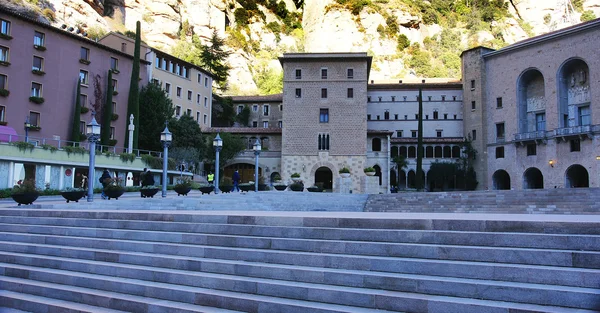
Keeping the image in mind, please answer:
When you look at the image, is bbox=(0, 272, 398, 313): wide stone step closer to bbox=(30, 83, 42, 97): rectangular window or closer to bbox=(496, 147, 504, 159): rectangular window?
bbox=(30, 83, 42, 97): rectangular window

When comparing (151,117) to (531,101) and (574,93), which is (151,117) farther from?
(574,93)

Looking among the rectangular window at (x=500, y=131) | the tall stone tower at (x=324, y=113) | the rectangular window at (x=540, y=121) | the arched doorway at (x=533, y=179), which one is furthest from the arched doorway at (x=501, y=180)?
the tall stone tower at (x=324, y=113)

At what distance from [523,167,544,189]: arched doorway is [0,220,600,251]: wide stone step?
4204 cm

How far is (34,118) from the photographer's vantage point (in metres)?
32.4

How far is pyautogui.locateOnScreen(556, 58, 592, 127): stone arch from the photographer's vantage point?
40219 millimetres

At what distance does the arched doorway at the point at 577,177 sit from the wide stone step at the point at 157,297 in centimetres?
4165

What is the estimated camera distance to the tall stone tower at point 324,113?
140ft

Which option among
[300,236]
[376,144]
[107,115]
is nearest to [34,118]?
[107,115]

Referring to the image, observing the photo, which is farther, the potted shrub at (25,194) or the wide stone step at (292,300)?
the potted shrub at (25,194)

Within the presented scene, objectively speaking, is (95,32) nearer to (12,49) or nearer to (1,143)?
(12,49)

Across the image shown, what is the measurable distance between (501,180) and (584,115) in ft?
33.9

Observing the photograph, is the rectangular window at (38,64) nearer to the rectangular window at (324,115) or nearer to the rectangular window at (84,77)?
the rectangular window at (84,77)

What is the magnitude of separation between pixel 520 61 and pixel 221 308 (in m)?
46.6

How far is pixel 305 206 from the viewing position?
906 inches
